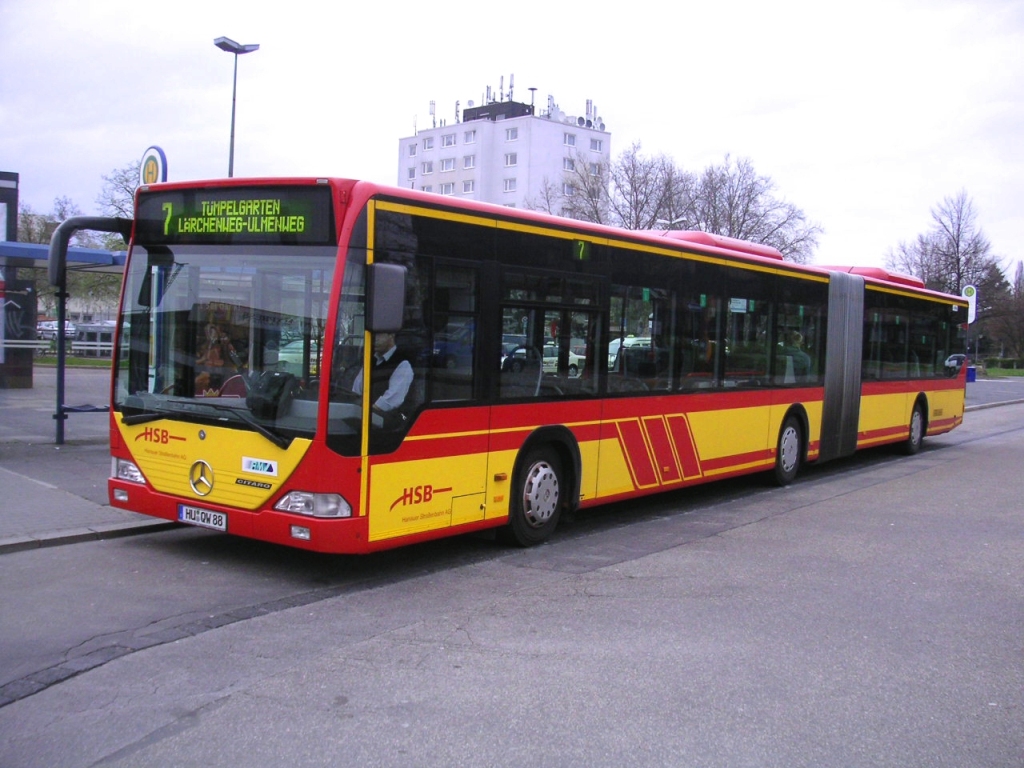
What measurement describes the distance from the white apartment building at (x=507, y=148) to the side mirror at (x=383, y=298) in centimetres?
8314

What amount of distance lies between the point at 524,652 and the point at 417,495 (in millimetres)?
1922

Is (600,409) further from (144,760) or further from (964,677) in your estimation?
(144,760)

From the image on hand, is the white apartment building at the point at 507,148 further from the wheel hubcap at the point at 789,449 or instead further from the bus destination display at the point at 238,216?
the bus destination display at the point at 238,216

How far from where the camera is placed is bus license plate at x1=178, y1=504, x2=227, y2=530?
7383 millimetres

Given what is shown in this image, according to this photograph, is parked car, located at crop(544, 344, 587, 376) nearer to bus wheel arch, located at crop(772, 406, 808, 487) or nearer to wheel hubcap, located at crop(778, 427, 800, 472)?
bus wheel arch, located at crop(772, 406, 808, 487)

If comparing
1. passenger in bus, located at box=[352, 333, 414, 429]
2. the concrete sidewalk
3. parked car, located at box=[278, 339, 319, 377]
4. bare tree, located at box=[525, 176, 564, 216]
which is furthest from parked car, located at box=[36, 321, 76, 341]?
passenger in bus, located at box=[352, 333, 414, 429]

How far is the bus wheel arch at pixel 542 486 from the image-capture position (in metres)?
8.60

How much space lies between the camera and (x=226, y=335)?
743 centimetres

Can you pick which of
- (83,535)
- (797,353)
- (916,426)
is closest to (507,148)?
(916,426)

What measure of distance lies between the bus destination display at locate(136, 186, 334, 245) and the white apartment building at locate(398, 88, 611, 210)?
8217cm

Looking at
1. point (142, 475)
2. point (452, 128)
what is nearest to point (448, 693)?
point (142, 475)

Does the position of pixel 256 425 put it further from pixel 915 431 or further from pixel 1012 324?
pixel 1012 324

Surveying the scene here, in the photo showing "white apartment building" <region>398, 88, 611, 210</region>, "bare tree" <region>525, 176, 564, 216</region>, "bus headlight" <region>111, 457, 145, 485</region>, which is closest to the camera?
"bus headlight" <region>111, 457, 145, 485</region>

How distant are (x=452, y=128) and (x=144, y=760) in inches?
3977
